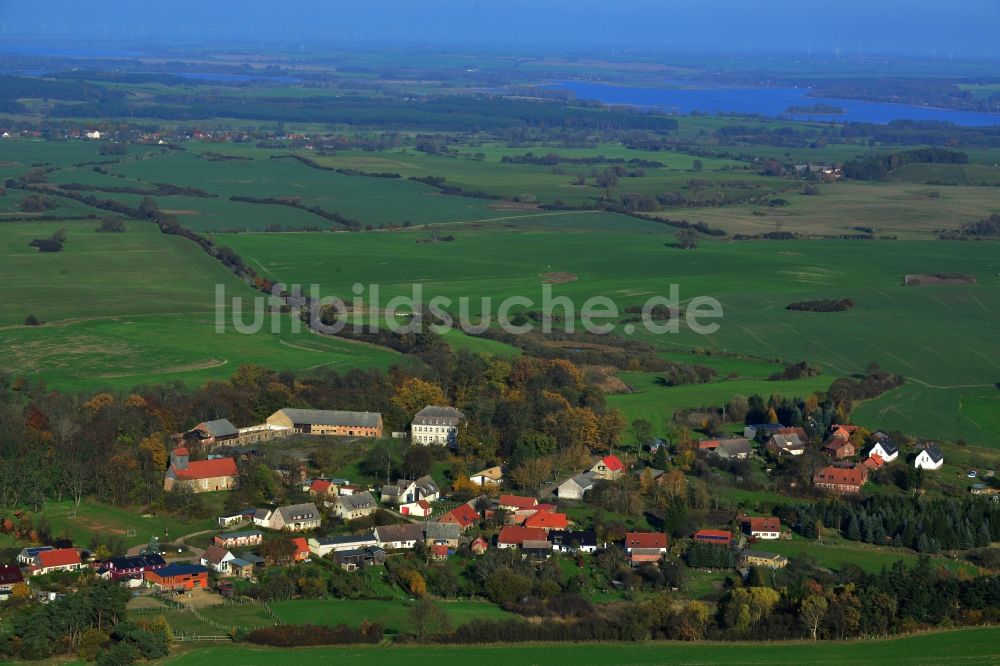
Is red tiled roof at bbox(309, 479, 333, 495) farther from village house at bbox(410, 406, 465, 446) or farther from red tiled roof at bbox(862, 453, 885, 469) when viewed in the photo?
red tiled roof at bbox(862, 453, 885, 469)

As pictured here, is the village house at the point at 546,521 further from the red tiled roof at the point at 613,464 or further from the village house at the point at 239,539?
the village house at the point at 239,539

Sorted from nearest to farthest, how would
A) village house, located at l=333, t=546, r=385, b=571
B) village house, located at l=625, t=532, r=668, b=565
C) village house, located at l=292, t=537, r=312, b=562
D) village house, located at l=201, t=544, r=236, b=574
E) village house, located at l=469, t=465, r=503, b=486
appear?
village house, located at l=201, t=544, r=236, b=574, village house, located at l=333, t=546, r=385, b=571, village house, located at l=292, t=537, r=312, b=562, village house, located at l=625, t=532, r=668, b=565, village house, located at l=469, t=465, r=503, b=486

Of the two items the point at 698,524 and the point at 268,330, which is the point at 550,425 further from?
the point at 268,330

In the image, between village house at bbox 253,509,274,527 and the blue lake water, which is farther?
the blue lake water

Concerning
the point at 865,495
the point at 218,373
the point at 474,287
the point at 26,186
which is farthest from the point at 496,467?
the point at 26,186

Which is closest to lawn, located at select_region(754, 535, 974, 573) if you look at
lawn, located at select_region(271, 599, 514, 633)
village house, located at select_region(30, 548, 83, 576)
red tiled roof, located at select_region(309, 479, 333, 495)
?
lawn, located at select_region(271, 599, 514, 633)

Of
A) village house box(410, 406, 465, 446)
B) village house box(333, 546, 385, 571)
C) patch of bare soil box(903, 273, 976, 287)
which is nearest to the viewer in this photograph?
village house box(333, 546, 385, 571)
